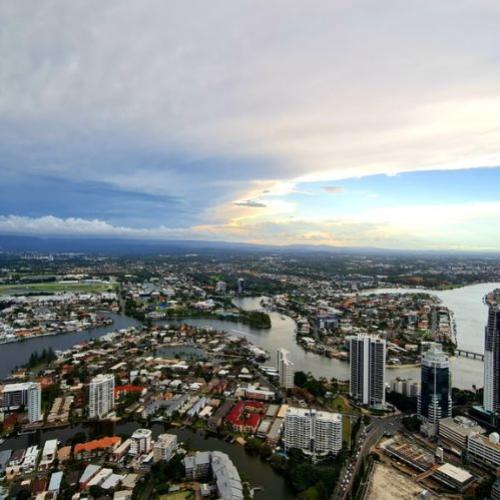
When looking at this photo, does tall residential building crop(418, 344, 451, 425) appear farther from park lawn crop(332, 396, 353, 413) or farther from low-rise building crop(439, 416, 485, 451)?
park lawn crop(332, 396, 353, 413)

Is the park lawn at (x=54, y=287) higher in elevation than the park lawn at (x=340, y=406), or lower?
higher

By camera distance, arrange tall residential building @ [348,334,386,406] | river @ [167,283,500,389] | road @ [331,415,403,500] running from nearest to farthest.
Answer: road @ [331,415,403,500], tall residential building @ [348,334,386,406], river @ [167,283,500,389]

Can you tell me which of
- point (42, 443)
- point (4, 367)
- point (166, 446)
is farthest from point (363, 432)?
point (4, 367)

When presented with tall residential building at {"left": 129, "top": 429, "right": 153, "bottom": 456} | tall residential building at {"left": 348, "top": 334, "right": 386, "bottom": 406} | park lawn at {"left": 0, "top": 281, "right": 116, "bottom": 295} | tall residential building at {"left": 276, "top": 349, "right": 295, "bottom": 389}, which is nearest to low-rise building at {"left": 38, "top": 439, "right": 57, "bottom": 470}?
tall residential building at {"left": 129, "top": 429, "right": 153, "bottom": 456}

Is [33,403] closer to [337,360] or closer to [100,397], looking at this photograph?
[100,397]

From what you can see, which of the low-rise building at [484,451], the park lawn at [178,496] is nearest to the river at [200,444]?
the park lawn at [178,496]

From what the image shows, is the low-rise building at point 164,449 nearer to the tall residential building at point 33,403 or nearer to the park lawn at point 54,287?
the tall residential building at point 33,403

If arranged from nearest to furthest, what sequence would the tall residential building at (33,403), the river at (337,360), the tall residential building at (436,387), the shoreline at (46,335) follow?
1. the tall residential building at (436,387)
2. the tall residential building at (33,403)
3. the river at (337,360)
4. the shoreline at (46,335)

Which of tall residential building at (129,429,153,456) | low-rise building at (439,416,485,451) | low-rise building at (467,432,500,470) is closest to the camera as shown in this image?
low-rise building at (467,432,500,470)
